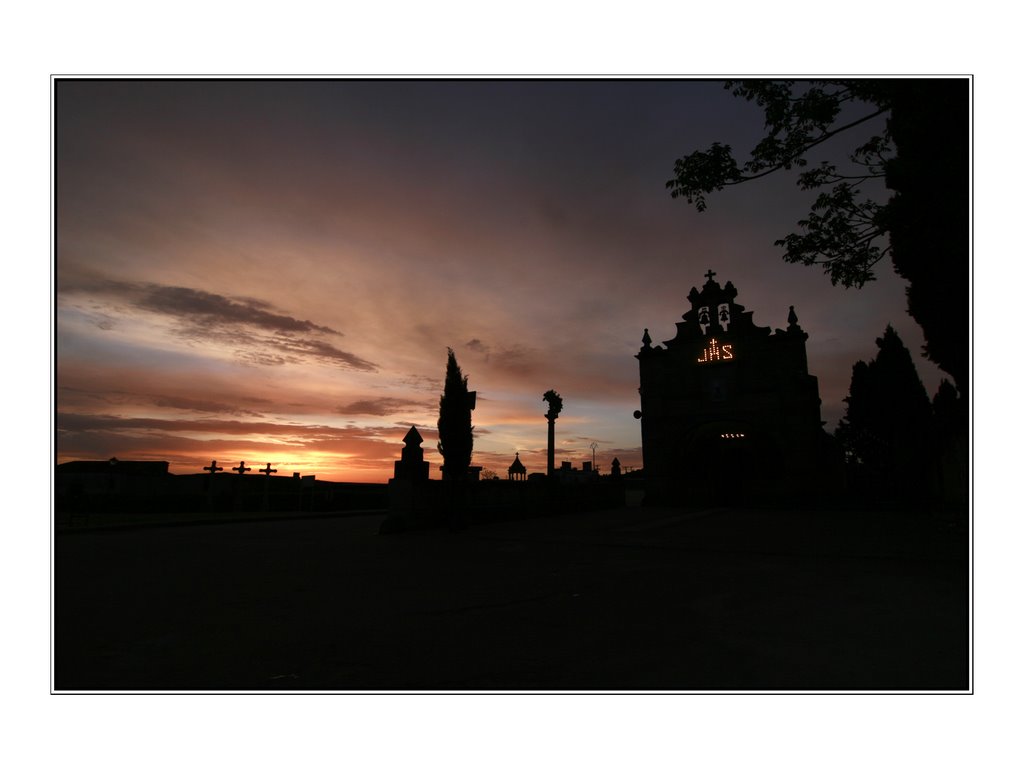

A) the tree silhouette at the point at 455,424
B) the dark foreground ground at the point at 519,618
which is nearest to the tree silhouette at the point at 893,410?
the tree silhouette at the point at 455,424

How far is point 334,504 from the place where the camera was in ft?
117

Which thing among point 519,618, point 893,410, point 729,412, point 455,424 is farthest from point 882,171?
point 893,410

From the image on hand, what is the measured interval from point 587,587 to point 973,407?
492 cm

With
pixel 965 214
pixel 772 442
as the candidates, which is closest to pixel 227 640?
pixel 965 214

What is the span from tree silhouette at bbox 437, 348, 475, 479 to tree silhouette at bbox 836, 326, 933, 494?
90.1 feet

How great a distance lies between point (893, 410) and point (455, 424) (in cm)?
3432

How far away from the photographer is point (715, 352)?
3109 centimetres

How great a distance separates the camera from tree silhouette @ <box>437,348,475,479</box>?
61.4 feet

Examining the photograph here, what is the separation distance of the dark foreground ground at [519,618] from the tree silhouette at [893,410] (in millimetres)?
28320

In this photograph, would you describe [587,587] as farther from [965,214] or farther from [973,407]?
[965,214]

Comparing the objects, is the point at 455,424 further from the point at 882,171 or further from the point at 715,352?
the point at 715,352

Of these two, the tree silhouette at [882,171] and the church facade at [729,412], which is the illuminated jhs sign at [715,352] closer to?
the church facade at [729,412]

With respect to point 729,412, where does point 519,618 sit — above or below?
below

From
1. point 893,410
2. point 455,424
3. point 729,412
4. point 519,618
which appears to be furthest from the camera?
point 893,410
